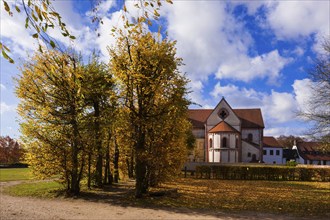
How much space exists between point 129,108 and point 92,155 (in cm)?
366

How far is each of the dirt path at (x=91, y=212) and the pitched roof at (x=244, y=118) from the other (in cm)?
5096

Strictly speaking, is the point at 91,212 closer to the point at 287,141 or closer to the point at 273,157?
the point at 273,157

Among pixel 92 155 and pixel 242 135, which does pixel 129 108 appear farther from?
pixel 242 135

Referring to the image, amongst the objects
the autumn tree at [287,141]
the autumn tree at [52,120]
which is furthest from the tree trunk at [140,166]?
the autumn tree at [287,141]

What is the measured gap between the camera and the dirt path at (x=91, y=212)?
37.4ft

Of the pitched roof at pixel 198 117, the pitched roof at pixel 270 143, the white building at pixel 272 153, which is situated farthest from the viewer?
the pitched roof at pixel 270 143

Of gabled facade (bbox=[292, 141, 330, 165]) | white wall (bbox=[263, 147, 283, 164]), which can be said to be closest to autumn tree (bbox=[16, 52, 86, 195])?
white wall (bbox=[263, 147, 283, 164])

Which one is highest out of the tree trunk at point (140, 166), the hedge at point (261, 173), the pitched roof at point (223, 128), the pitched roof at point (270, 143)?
the pitched roof at point (223, 128)

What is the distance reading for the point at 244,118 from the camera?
63594 millimetres

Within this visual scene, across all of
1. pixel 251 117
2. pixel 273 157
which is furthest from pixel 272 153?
pixel 251 117

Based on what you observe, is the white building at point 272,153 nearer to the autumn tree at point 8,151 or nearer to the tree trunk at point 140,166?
the autumn tree at point 8,151

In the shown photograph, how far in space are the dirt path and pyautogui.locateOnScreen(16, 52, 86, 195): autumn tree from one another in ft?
8.85

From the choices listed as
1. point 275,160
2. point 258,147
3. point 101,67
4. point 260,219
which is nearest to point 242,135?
point 258,147

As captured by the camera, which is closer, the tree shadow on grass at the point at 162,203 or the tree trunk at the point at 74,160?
the tree shadow on grass at the point at 162,203
